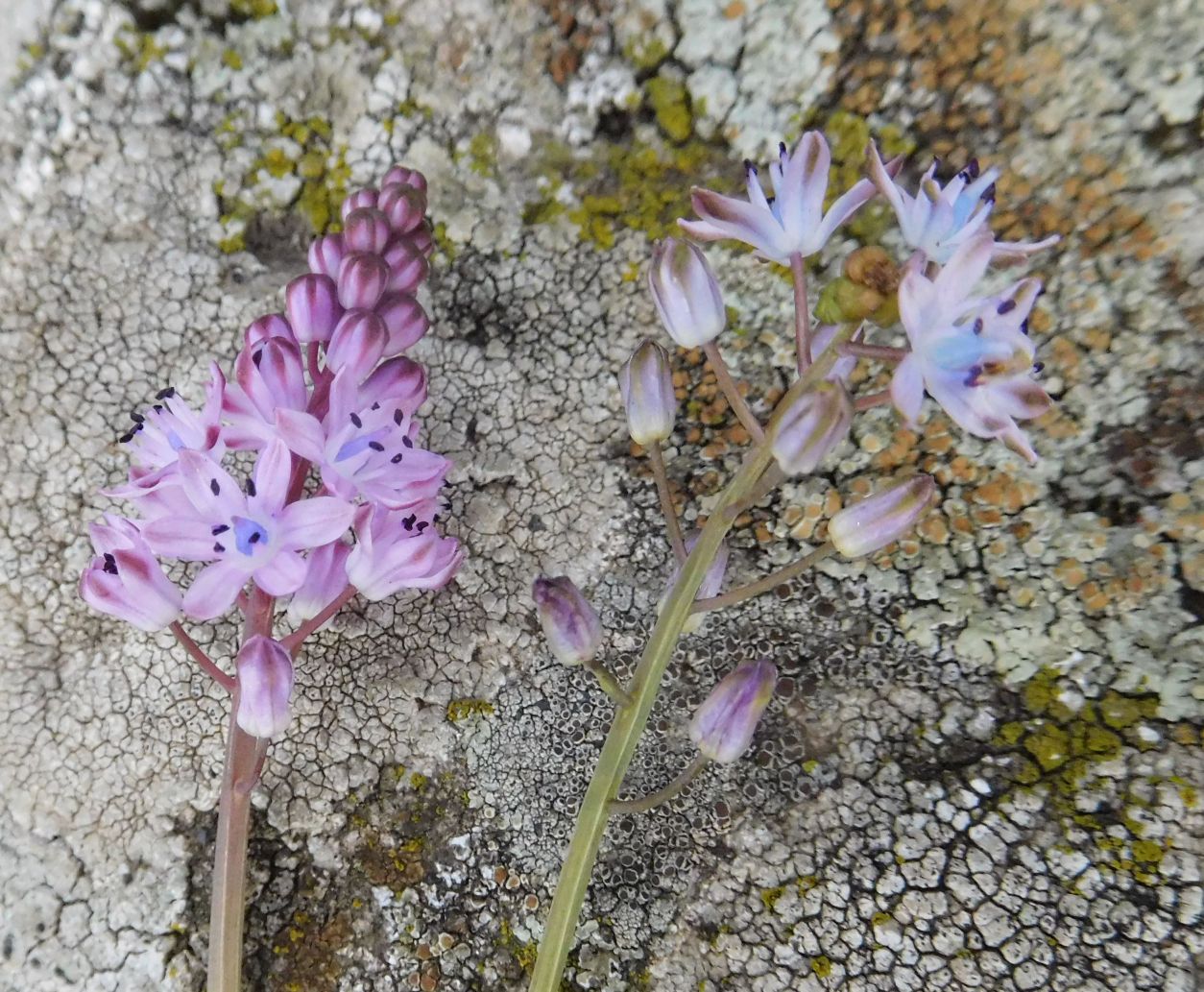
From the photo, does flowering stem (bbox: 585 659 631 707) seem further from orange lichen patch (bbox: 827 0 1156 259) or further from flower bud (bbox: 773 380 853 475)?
orange lichen patch (bbox: 827 0 1156 259)

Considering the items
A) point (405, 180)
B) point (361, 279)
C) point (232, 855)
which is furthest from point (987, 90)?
point (232, 855)

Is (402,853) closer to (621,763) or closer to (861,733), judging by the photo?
(621,763)

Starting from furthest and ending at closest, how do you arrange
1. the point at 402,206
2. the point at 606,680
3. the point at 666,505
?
the point at 402,206 < the point at 666,505 < the point at 606,680

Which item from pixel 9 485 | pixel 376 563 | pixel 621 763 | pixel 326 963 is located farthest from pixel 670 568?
pixel 9 485

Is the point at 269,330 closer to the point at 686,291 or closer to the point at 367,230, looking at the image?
the point at 367,230

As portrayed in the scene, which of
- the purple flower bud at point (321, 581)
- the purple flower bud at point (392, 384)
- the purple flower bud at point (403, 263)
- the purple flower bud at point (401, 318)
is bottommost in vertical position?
the purple flower bud at point (321, 581)

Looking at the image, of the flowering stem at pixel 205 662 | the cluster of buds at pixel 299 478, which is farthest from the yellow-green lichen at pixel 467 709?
the flowering stem at pixel 205 662

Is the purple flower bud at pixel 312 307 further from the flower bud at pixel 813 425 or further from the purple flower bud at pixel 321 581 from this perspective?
the flower bud at pixel 813 425
